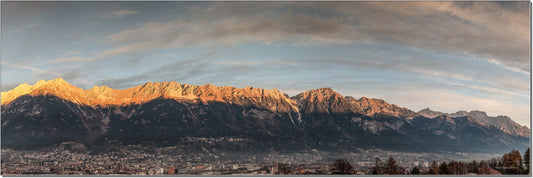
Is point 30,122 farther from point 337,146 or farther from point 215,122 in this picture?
point 337,146

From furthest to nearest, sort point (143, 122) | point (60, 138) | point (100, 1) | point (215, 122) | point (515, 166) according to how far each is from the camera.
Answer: point (215, 122), point (143, 122), point (60, 138), point (100, 1), point (515, 166)

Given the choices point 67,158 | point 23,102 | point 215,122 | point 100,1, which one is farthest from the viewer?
point 215,122

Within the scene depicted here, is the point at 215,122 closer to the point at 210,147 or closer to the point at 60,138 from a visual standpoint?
the point at 210,147

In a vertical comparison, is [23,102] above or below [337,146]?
above

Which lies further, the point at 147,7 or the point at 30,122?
the point at 30,122

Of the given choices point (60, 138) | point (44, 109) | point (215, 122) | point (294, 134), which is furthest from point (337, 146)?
point (44, 109)

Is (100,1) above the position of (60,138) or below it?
above

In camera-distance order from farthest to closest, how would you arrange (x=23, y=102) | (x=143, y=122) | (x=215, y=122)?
(x=215, y=122), (x=143, y=122), (x=23, y=102)

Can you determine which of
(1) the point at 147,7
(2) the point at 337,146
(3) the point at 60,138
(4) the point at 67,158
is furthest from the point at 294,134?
(1) the point at 147,7

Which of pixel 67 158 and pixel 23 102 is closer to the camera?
pixel 67 158
